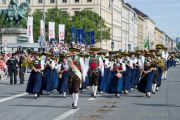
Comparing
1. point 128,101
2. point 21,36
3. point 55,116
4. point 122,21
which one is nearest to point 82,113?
point 55,116

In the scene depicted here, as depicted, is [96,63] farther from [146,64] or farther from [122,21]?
[122,21]

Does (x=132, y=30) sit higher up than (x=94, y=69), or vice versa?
(x=132, y=30)

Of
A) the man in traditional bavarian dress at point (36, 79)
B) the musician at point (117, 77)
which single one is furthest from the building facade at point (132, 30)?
the man in traditional bavarian dress at point (36, 79)

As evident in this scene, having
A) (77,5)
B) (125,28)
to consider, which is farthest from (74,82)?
(125,28)

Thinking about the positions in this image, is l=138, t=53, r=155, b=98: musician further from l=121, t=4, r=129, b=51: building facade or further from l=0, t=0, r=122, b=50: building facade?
l=121, t=4, r=129, b=51: building facade

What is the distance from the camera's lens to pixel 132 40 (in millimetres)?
180750

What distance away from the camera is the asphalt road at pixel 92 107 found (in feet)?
52.5

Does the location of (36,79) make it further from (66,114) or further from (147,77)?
(66,114)

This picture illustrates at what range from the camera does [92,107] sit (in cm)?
1873

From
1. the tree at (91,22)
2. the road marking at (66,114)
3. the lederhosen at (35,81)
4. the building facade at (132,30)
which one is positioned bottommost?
the road marking at (66,114)

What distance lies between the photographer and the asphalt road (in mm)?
15992

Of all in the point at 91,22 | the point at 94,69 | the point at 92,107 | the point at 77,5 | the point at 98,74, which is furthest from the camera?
the point at 77,5

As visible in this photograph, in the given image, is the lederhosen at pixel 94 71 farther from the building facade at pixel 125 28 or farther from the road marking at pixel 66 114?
the building facade at pixel 125 28

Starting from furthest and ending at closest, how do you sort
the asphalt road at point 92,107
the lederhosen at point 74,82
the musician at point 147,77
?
the musician at point 147,77 → the lederhosen at point 74,82 → the asphalt road at point 92,107
